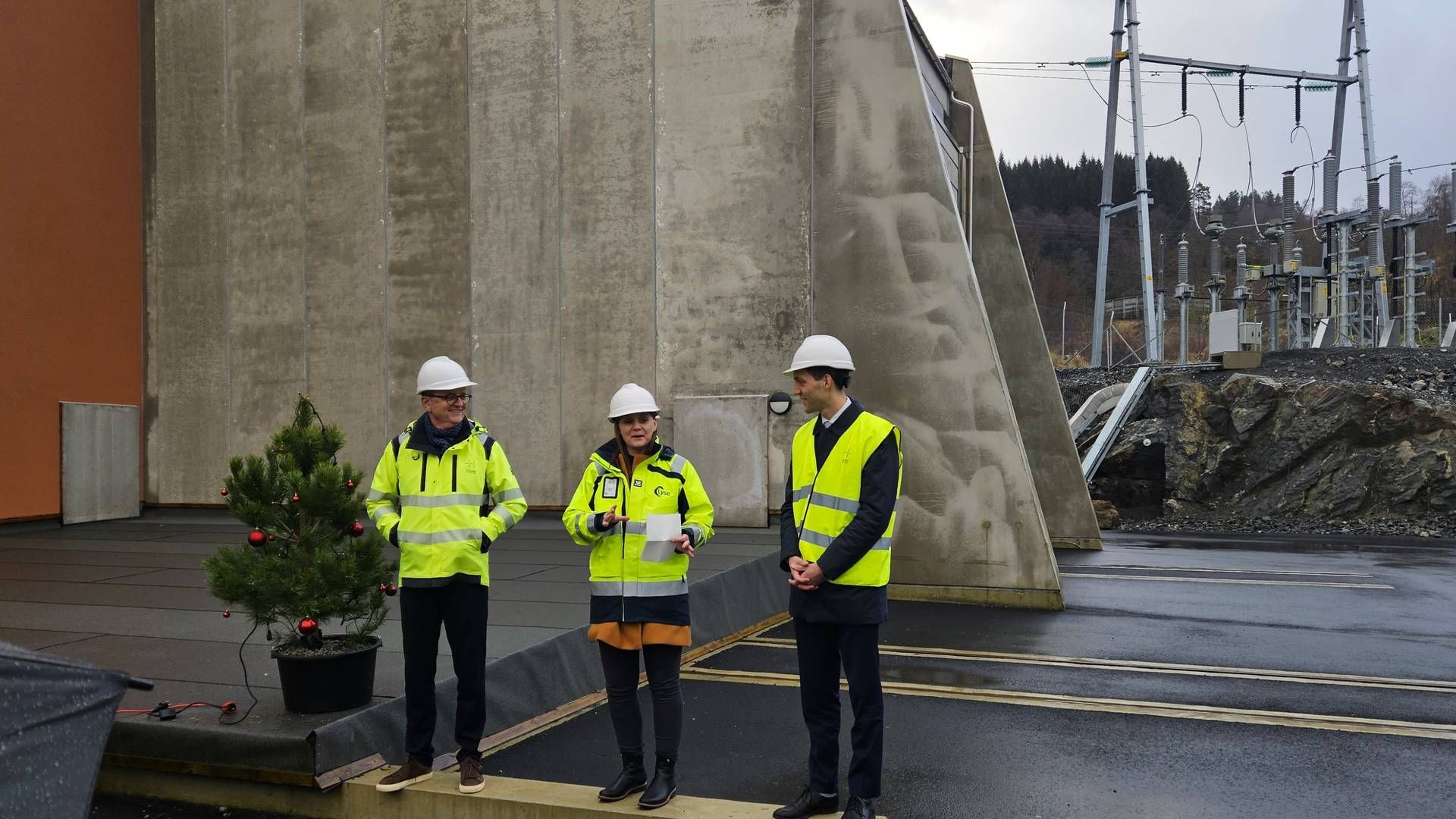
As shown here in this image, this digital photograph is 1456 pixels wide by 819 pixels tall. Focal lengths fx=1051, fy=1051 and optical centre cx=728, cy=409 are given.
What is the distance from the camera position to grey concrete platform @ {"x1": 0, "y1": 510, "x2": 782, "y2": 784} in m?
5.39

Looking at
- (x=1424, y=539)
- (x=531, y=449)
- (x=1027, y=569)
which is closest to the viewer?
(x=1027, y=569)

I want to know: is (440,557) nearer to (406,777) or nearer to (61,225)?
(406,777)

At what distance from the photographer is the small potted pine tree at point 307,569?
5418mm

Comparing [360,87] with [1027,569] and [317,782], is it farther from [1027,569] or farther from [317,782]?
[317,782]

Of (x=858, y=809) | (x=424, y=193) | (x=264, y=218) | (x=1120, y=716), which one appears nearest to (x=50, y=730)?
(x=858, y=809)

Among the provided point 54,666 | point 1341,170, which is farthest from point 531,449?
point 1341,170

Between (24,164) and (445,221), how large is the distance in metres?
5.99

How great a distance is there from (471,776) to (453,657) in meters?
0.59

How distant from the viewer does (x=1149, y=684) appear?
25.8 feet

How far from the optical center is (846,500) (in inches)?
191

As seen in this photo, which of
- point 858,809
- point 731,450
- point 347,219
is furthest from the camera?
point 347,219

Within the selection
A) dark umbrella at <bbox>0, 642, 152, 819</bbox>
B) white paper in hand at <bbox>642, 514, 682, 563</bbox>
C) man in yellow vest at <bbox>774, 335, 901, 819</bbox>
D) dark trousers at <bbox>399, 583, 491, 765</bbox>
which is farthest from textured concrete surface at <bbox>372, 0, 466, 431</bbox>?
dark umbrella at <bbox>0, 642, 152, 819</bbox>

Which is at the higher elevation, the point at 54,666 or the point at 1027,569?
the point at 54,666

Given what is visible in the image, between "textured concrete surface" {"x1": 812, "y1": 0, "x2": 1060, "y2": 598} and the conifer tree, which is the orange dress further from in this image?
"textured concrete surface" {"x1": 812, "y1": 0, "x2": 1060, "y2": 598}
